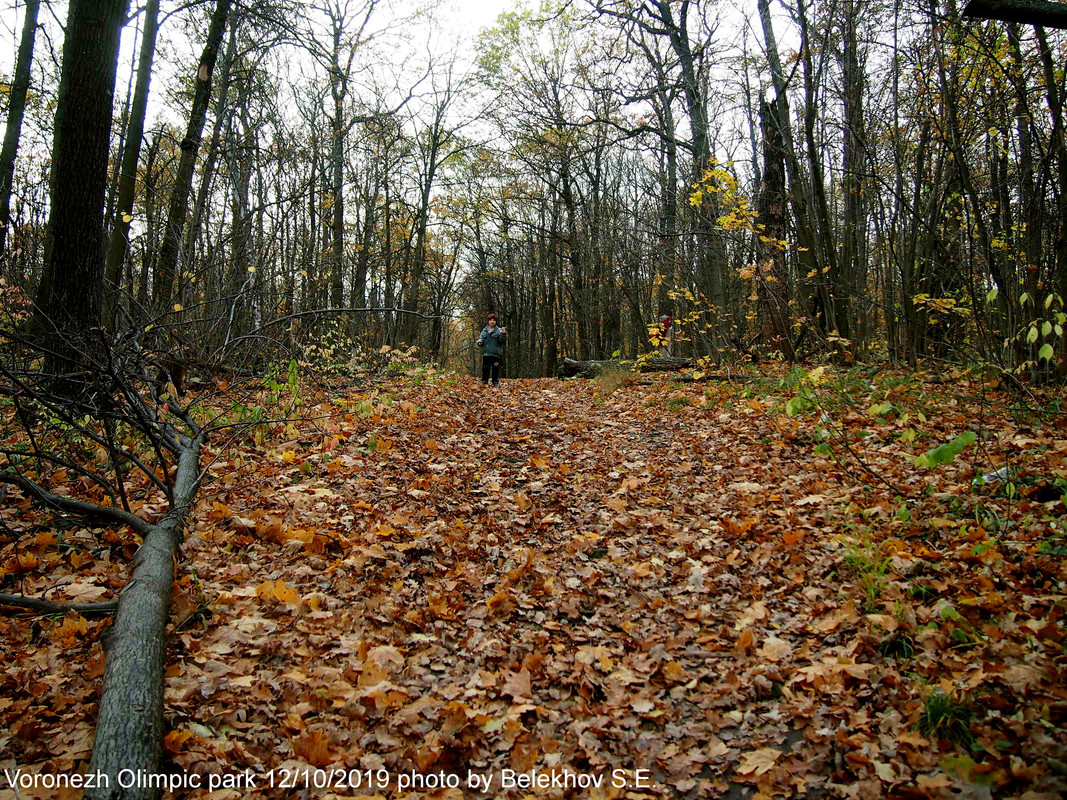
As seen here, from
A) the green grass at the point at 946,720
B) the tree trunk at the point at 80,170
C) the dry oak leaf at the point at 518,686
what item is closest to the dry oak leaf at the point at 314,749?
the dry oak leaf at the point at 518,686

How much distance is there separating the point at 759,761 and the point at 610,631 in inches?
42.9

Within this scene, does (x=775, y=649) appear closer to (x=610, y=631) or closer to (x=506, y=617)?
(x=610, y=631)

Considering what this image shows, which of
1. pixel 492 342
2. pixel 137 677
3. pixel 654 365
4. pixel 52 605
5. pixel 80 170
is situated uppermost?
pixel 80 170

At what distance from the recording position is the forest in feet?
7.34

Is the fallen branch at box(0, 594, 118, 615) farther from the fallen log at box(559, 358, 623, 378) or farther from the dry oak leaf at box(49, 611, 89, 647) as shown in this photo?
the fallen log at box(559, 358, 623, 378)

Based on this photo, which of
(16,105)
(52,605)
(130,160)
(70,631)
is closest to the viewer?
(52,605)

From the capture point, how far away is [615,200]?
16641 millimetres

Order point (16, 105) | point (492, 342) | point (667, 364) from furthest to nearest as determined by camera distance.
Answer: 1. point (492, 342)
2. point (667, 364)
3. point (16, 105)

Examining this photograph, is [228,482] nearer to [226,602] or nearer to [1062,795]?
[226,602]

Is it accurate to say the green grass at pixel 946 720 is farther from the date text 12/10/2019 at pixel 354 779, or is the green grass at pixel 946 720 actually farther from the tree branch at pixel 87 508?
the tree branch at pixel 87 508

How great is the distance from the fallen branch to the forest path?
39 centimetres

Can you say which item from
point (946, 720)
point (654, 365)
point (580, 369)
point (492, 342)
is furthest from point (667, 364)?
point (946, 720)

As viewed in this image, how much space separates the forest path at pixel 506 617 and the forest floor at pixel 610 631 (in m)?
0.02

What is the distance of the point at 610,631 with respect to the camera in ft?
10.5
